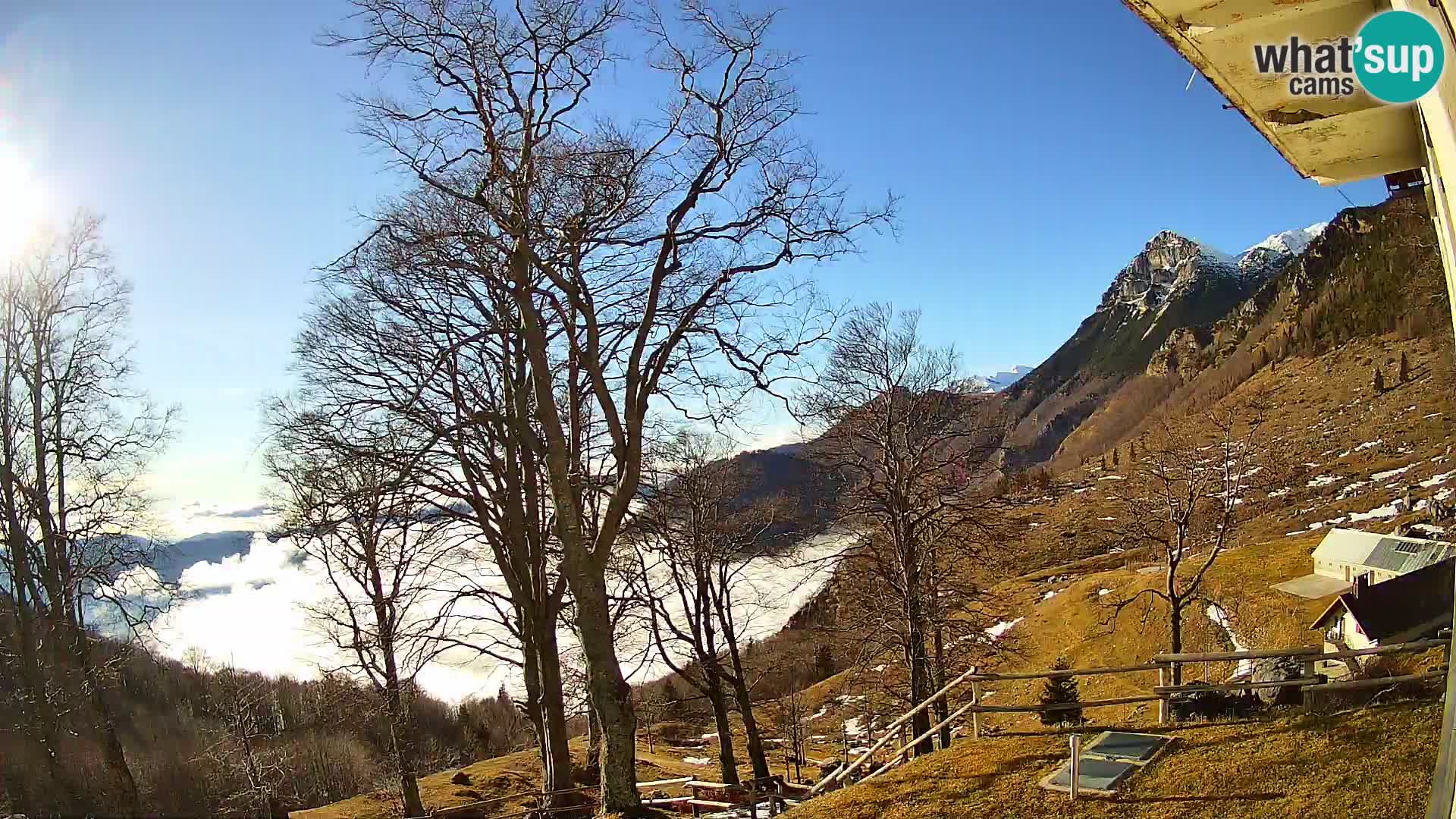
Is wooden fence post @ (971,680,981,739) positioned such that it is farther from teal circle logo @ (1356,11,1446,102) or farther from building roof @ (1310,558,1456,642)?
teal circle logo @ (1356,11,1446,102)

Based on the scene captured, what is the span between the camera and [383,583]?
1792cm

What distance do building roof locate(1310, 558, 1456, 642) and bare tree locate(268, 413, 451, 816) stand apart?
18.4 meters

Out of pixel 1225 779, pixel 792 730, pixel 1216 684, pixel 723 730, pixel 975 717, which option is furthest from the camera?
pixel 792 730

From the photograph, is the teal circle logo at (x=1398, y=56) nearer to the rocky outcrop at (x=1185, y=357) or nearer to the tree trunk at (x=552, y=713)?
the tree trunk at (x=552, y=713)

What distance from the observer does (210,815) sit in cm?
2347

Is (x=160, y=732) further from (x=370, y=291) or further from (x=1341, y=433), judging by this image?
(x=1341, y=433)

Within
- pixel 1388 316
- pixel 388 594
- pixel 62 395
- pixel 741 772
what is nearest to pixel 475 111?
pixel 62 395

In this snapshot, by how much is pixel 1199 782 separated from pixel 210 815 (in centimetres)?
2691

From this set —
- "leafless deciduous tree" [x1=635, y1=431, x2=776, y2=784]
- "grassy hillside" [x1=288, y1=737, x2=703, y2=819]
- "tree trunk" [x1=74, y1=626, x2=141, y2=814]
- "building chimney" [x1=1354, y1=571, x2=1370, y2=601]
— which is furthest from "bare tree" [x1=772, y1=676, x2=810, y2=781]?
"building chimney" [x1=1354, y1=571, x2=1370, y2=601]

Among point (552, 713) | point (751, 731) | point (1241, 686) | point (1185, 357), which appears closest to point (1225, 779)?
point (1241, 686)

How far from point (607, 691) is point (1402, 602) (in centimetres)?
1953

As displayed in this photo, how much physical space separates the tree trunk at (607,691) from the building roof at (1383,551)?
21505 millimetres

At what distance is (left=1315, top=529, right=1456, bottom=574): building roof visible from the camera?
23500mm

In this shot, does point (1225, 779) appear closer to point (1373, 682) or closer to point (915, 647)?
point (1373, 682)
